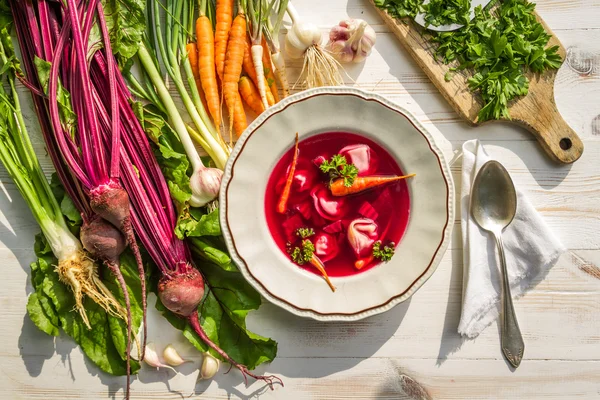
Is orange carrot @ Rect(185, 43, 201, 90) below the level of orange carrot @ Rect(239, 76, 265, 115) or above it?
above

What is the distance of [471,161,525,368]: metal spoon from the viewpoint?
6.31ft

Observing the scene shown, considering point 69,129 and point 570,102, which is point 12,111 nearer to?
point 69,129

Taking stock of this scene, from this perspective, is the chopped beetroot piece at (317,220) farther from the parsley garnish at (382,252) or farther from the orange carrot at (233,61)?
the orange carrot at (233,61)

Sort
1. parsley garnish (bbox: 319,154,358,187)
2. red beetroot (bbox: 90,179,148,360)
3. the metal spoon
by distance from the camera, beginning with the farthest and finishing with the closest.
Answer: the metal spoon
parsley garnish (bbox: 319,154,358,187)
red beetroot (bbox: 90,179,148,360)

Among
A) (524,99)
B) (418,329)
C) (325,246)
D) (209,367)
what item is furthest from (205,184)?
(524,99)

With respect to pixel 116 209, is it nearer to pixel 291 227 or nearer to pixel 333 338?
pixel 291 227

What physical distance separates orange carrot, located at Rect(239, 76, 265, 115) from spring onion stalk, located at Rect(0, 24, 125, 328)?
0.85 metres

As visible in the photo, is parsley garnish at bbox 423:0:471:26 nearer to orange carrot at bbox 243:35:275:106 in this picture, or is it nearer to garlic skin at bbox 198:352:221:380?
orange carrot at bbox 243:35:275:106

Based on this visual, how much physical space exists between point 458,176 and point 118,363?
1591mm

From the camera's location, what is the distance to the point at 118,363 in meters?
1.93

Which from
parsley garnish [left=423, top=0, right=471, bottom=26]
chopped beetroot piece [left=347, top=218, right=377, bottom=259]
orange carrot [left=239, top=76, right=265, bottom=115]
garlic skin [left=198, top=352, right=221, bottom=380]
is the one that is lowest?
garlic skin [left=198, top=352, right=221, bottom=380]

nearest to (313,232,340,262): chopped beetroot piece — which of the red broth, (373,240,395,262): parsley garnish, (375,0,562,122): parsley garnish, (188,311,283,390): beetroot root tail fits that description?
the red broth

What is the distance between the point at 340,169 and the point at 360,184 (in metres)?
0.10

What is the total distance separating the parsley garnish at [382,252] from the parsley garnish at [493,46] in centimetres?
65
